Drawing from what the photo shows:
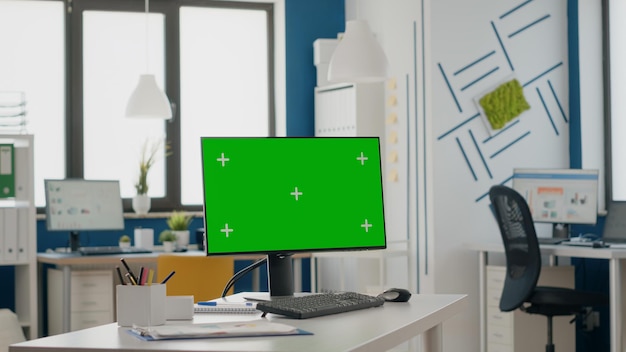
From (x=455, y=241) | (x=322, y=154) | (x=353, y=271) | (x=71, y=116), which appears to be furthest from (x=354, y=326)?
(x=71, y=116)

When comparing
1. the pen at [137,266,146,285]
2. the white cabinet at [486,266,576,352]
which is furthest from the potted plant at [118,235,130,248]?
the pen at [137,266,146,285]

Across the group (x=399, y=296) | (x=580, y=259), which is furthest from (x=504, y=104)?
(x=399, y=296)

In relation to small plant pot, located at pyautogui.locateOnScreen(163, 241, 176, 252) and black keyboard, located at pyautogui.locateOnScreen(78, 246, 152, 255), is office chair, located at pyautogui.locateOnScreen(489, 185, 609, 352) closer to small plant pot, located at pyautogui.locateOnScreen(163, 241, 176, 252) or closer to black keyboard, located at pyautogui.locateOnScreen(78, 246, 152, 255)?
small plant pot, located at pyautogui.locateOnScreen(163, 241, 176, 252)

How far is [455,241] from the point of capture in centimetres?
579

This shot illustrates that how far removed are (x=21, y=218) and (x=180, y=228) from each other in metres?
1.03

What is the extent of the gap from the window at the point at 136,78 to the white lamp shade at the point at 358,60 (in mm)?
1909

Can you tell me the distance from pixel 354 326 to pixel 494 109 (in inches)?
153

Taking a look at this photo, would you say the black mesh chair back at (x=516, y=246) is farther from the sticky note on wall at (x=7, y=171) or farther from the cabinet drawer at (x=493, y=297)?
the sticky note on wall at (x=7, y=171)

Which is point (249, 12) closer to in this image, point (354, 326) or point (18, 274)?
point (18, 274)

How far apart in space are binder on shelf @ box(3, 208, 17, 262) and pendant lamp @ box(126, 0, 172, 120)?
0.91 metres

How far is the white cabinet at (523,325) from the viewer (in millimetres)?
5422

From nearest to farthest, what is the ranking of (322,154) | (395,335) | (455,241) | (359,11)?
1. (395,335)
2. (322,154)
3. (455,241)
4. (359,11)

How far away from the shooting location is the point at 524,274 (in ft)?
16.4

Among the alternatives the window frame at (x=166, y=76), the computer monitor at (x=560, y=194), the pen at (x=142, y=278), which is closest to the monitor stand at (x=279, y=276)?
the pen at (x=142, y=278)
